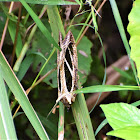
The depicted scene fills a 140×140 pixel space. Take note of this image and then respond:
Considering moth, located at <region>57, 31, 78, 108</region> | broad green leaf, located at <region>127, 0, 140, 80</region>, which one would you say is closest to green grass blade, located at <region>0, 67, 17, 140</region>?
moth, located at <region>57, 31, 78, 108</region>

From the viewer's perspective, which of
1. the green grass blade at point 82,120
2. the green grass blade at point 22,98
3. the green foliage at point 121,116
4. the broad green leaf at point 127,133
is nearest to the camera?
the broad green leaf at point 127,133

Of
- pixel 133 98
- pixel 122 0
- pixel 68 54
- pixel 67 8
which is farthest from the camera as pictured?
pixel 122 0

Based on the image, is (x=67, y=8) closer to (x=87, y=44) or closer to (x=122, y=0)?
(x=87, y=44)

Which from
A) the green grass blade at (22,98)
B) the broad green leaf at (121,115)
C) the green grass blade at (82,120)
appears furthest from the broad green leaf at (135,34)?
the green grass blade at (22,98)

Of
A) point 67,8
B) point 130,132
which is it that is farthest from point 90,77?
point 130,132

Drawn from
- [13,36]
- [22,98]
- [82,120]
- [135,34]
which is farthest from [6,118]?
[13,36]

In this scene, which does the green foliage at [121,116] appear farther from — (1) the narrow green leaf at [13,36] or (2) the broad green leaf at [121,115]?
(1) the narrow green leaf at [13,36]

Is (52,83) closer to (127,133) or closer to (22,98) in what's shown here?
(22,98)
